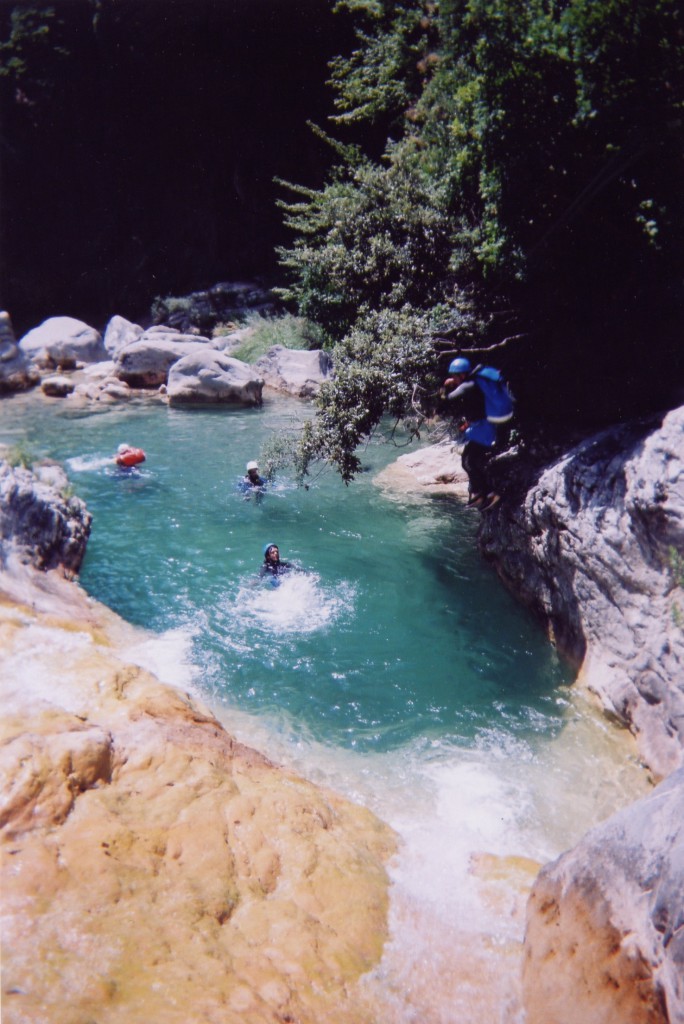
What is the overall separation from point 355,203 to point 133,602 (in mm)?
7534

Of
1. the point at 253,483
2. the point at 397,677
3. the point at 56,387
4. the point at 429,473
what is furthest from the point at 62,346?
the point at 397,677

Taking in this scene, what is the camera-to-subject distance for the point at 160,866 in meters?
4.14

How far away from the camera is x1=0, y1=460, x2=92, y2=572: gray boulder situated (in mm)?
8516

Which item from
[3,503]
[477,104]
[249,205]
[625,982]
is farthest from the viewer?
[249,205]

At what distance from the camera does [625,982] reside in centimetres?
364

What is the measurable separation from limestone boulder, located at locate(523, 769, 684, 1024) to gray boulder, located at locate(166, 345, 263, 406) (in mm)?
16850

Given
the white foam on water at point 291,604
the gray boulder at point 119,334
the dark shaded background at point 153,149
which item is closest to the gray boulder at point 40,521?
the white foam on water at point 291,604

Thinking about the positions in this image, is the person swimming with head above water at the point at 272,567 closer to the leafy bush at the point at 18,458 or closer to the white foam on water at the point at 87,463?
the leafy bush at the point at 18,458

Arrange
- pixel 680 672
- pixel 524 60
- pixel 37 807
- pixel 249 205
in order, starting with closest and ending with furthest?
pixel 37 807, pixel 680 672, pixel 524 60, pixel 249 205

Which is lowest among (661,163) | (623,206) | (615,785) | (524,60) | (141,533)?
(141,533)

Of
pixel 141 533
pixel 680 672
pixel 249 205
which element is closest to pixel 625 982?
pixel 680 672

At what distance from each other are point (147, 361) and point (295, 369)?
→ 4.83 meters

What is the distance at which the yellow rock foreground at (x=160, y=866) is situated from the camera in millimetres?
3299

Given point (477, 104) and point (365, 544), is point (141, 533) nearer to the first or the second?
point (365, 544)
